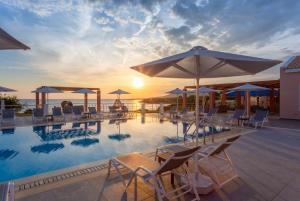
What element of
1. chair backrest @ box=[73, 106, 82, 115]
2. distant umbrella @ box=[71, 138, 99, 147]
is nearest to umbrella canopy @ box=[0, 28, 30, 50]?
distant umbrella @ box=[71, 138, 99, 147]

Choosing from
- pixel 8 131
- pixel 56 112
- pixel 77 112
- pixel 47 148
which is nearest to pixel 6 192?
pixel 47 148

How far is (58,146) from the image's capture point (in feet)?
21.8

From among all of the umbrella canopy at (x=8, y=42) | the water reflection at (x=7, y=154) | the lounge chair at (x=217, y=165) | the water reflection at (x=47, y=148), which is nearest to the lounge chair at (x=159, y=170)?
the lounge chair at (x=217, y=165)

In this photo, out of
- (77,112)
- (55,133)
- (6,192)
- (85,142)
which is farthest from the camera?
(77,112)

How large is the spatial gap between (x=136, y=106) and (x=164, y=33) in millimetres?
9682

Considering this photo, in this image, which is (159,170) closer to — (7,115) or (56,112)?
(56,112)

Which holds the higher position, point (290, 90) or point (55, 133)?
point (290, 90)

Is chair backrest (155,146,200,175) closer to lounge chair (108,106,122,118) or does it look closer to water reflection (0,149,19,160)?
water reflection (0,149,19,160)

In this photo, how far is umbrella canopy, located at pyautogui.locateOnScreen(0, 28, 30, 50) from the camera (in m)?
2.02

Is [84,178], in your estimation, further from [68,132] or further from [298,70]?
[298,70]

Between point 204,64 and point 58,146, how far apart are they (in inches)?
222

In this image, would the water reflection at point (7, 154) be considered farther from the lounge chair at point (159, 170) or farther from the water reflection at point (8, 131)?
the lounge chair at point (159, 170)

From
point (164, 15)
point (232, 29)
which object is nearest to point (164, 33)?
point (164, 15)

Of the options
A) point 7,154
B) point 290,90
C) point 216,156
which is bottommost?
point 7,154
